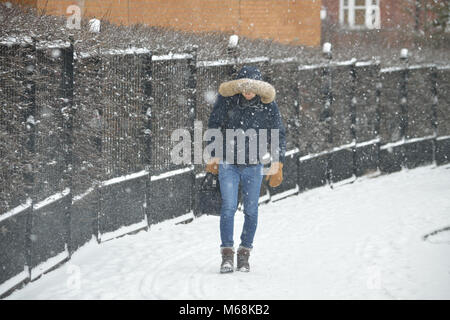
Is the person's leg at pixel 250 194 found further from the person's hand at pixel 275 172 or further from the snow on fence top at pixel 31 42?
the snow on fence top at pixel 31 42

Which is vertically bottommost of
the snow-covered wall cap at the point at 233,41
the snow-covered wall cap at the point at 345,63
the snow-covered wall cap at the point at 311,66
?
the snow-covered wall cap at the point at 345,63

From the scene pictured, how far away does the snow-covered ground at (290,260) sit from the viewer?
769 cm

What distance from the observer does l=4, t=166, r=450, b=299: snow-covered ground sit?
25.2 ft

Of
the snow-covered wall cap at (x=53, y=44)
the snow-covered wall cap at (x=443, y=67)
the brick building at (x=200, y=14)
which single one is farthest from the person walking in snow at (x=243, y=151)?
the brick building at (x=200, y=14)

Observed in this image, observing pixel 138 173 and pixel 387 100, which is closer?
pixel 138 173

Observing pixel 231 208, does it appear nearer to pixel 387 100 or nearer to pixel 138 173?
pixel 138 173

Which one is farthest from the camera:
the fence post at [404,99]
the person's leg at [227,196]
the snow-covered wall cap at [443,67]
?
the snow-covered wall cap at [443,67]

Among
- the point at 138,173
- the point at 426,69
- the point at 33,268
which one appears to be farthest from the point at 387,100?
the point at 33,268

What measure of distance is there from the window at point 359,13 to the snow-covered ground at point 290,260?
56.3 ft

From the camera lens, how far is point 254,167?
8.35 meters

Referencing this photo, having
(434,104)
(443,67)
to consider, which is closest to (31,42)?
(434,104)

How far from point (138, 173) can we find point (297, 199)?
3831mm

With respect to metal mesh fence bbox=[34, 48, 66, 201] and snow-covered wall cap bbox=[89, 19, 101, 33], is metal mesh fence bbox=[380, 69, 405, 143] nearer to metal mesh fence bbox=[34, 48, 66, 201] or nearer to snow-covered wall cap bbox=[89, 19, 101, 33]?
snow-covered wall cap bbox=[89, 19, 101, 33]

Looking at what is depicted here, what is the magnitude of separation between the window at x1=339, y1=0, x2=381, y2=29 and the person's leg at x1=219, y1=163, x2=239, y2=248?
21.9 meters
